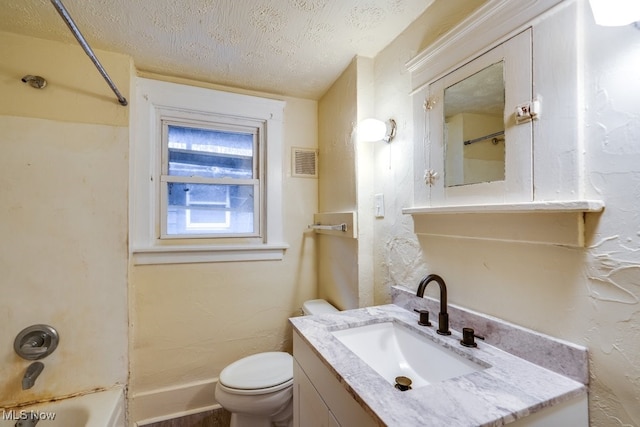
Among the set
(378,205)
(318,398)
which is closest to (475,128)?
(378,205)

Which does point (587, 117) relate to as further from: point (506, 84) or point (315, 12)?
point (315, 12)

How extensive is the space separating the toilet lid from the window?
62 cm

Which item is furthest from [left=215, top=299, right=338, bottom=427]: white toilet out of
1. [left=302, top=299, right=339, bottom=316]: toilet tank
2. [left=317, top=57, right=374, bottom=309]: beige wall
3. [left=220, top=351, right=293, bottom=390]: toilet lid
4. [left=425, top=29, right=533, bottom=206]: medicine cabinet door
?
[left=425, top=29, right=533, bottom=206]: medicine cabinet door

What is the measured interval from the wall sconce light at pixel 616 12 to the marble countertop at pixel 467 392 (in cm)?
83

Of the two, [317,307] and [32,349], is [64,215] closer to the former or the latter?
[32,349]

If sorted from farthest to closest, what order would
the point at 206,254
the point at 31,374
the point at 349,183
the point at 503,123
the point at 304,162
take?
the point at 304,162
the point at 206,254
the point at 349,183
the point at 31,374
the point at 503,123

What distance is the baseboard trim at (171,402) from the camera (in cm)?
156

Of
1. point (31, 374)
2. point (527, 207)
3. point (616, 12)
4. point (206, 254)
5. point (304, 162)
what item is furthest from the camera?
point (304, 162)

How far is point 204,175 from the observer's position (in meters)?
1.81

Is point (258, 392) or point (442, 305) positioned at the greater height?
point (442, 305)

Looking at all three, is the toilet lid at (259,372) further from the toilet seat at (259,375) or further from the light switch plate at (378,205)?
the light switch plate at (378,205)

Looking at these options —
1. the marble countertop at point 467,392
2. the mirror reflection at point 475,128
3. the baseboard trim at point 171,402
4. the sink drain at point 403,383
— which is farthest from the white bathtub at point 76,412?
the mirror reflection at point 475,128

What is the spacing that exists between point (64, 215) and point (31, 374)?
75 centimetres

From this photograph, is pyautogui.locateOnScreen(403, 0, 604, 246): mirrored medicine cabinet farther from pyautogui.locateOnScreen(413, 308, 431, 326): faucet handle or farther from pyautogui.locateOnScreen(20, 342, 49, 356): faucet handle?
pyautogui.locateOnScreen(20, 342, 49, 356): faucet handle
